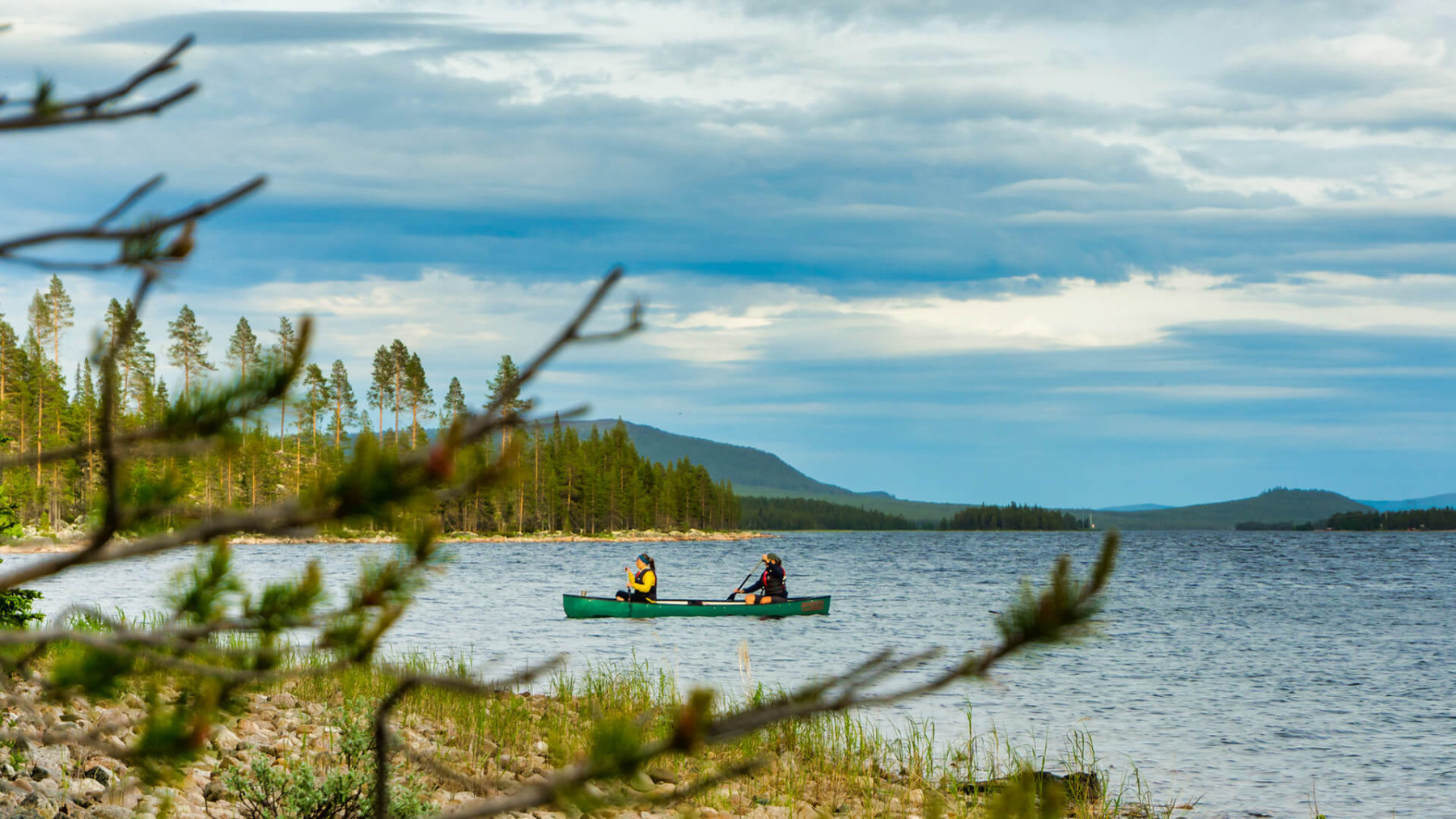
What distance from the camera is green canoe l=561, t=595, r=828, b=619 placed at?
29.1 m

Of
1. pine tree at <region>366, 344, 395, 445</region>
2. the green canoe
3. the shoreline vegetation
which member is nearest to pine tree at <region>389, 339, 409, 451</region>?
pine tree at <region>366, 344, 395, 445</region>

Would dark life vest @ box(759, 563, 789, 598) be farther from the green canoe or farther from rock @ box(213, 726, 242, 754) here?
rock @ box(213, 726, 242, 754)

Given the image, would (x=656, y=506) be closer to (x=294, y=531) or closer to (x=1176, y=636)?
(x=1176, y=636)

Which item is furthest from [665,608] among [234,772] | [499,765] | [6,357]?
[6,357]

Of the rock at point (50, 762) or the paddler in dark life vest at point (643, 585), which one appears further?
the paddler in dark life vest at point (643, 585)

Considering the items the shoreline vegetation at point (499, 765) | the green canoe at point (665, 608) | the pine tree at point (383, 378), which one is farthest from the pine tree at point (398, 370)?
the shoreline vegetation at point (499, 765)

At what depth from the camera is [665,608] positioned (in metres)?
29.4

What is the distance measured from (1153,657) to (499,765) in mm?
19759

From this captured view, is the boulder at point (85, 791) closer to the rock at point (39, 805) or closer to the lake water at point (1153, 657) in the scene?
the rock at point (39, 805)

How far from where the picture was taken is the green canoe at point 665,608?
1147 inches

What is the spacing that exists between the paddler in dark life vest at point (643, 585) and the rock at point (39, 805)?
2228 cm

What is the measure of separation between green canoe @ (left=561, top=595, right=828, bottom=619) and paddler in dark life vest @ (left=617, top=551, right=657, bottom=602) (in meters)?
0.15

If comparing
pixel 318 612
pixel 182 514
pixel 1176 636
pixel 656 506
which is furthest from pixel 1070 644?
pixel 656 506

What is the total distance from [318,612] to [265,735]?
7.59 meters
